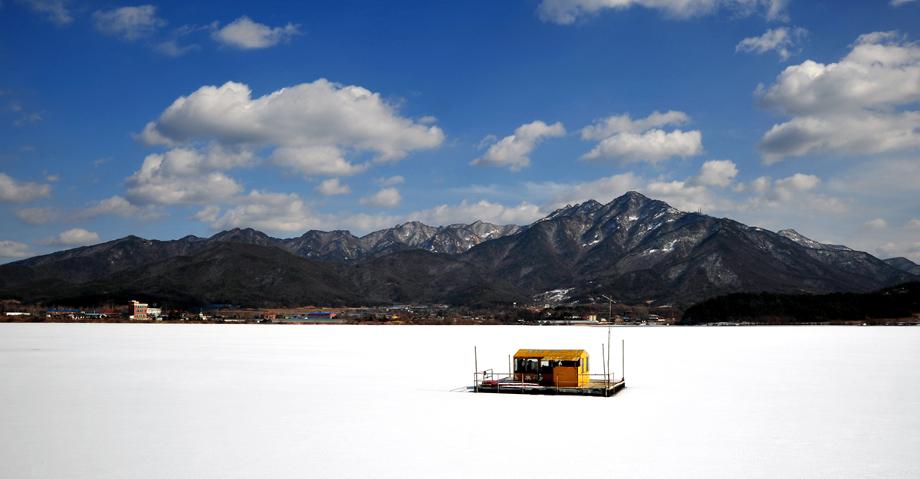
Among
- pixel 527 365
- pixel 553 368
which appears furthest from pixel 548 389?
pixel 527 365

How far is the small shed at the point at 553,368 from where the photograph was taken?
3706 cm

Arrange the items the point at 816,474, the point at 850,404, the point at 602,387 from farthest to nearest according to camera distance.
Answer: the point at 602,387, the point at 850,404, the point at 816,474

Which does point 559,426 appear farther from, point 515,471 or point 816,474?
point 816,474

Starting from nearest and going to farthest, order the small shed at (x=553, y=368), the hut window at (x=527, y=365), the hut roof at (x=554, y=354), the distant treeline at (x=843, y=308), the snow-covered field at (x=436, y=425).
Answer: the snow-covered field at (x=436, y=425) < the small shed at (x=553, y=368) < the hut roof at (x=554, y=354) < the hut window at (x=527, y=365) < the distant treeline at (x=843, y=308)

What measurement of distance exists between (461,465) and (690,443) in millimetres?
7619

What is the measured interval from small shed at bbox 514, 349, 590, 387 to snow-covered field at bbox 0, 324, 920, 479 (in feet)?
8.17

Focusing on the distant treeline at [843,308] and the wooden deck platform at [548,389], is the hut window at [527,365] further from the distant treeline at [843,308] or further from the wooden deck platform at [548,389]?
the distant treeline at [843,308]

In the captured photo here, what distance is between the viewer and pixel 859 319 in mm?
179625

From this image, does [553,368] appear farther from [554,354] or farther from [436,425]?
[436,425]

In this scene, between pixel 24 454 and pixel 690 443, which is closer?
pixel 24 454

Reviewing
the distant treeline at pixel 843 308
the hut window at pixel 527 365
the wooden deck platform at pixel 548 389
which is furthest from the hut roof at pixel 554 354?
the distant treeline at pixel 843 308

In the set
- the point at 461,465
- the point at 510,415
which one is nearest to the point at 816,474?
the point at 461,465

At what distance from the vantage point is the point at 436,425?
25.9 metres

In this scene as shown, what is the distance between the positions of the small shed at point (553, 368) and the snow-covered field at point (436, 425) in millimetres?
2491
